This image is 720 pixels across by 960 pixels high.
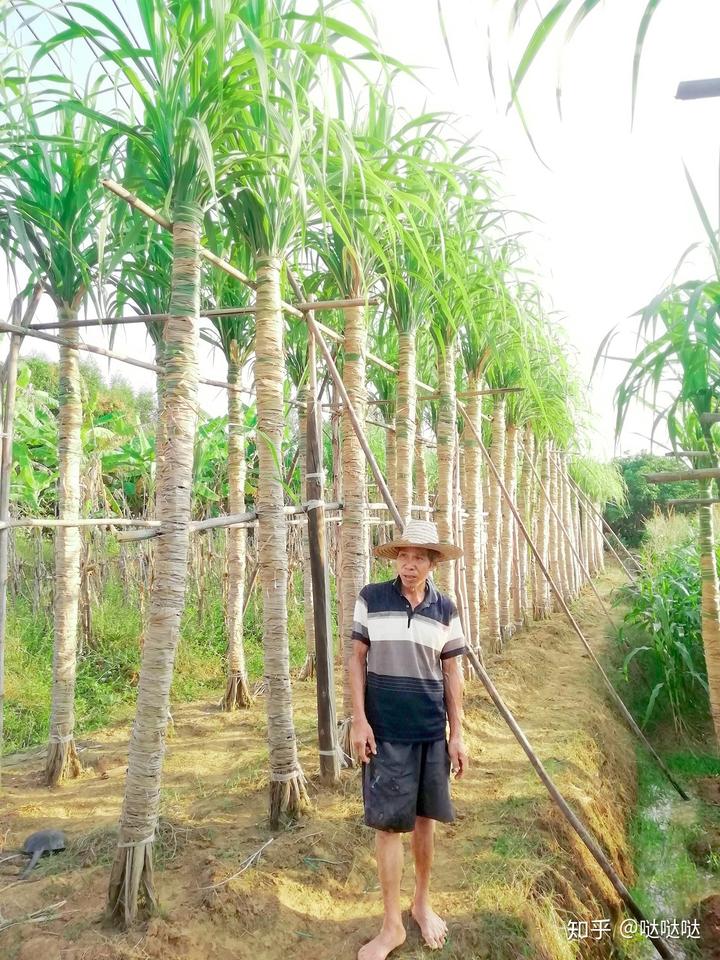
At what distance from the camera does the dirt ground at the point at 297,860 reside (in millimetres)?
2400

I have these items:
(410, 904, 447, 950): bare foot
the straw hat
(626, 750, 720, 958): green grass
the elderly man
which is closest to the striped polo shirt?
the elderly man

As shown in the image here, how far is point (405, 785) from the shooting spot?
2330 mm

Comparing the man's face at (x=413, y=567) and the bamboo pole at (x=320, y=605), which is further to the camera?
the bamboo pole at (x=320, y=605)

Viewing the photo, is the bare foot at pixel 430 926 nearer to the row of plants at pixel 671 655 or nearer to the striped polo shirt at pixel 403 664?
the striped polo shirt at pixel 403 664

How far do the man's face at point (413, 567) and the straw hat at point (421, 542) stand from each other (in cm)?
3

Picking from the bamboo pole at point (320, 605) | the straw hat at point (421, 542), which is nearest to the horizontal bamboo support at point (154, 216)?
the bamboo pole at point (320, 605)

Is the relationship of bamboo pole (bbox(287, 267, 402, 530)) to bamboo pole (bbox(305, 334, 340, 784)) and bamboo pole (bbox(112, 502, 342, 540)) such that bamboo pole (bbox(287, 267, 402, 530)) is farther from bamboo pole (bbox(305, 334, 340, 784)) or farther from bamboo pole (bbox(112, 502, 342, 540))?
bamboo pole (bbox(112, 502, 342, 540))

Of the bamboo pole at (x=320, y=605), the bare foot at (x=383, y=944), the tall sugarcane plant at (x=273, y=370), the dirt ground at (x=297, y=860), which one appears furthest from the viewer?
the bamboo pole at (x=320, y=605)

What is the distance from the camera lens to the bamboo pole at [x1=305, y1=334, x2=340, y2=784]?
3549mm

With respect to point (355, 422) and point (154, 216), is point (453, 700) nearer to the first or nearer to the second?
point (355, 422)

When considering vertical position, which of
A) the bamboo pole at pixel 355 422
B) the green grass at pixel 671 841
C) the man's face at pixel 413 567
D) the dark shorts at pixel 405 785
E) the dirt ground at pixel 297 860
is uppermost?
the bamboo pole at pixel 355 422

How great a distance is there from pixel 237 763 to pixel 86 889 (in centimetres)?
166

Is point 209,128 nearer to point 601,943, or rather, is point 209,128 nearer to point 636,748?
point 601,943

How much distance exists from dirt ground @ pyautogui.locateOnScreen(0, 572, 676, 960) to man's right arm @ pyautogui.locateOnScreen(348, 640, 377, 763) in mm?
742
